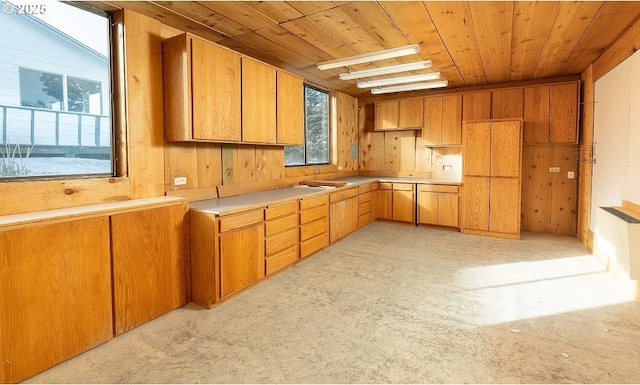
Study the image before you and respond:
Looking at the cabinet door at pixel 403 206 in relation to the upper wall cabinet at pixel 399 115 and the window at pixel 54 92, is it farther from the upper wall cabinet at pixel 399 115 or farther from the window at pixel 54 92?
the window at pixel 54 92

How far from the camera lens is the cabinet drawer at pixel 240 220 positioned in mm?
2849

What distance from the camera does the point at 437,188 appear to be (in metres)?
5.67

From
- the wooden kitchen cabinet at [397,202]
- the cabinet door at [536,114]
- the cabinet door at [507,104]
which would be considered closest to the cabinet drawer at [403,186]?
the wooden kitchen cabinet at [397,202]

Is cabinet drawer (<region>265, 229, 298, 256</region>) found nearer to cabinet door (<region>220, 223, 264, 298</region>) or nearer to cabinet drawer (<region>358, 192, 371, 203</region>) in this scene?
cabinet door (<region>220, 223, 264, 298</region>)

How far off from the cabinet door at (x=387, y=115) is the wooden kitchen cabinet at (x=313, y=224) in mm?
2593

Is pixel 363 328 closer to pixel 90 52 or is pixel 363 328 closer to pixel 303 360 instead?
pixel 303 360

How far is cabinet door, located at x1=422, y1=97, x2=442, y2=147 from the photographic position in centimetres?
590

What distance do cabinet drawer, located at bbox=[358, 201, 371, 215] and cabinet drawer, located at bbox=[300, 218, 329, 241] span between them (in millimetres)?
1204

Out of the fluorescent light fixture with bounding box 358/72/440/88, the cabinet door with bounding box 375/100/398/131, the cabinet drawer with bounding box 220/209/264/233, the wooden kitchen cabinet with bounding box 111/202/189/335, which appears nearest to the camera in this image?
the wooden kitchen cabinet with bounding box 111/202/189/335

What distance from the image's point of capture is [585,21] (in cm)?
307

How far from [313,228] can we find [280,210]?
0.77 metres

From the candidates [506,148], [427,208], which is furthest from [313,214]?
[506,148]

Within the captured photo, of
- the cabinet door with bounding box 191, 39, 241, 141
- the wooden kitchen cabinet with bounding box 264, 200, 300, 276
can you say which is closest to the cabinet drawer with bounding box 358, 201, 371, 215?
the wooden kitchen cabinet with bounding box 264, 200, 300, 276

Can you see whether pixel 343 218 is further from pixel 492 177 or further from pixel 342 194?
pixel 492 177
